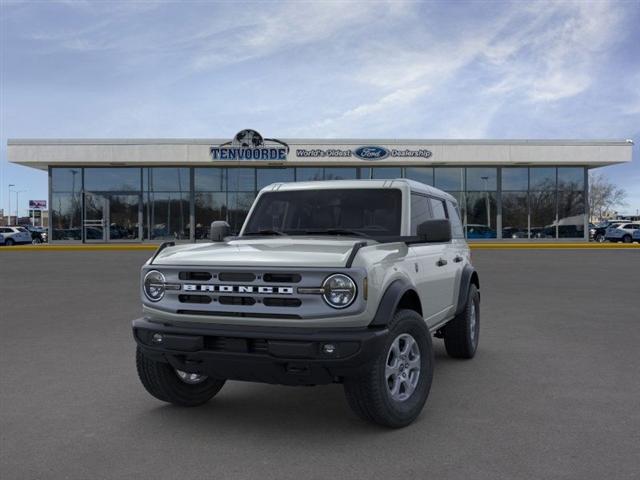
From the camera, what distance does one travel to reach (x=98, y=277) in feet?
53.9

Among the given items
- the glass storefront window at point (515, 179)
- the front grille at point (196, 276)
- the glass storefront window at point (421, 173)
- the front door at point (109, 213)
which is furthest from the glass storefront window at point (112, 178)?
the front grille at point (196, 276)

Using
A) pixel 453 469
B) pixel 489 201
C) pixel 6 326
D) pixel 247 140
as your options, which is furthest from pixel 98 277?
pixel 489 201

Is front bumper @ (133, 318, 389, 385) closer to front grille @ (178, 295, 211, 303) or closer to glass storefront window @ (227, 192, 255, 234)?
front grille @ (178, 295, 211, 303)

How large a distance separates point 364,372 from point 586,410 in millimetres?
2098

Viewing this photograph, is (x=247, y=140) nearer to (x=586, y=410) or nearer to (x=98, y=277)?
(x=98, y=277)

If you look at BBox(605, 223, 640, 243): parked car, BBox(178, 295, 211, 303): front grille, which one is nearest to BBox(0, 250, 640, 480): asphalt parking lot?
BBox(178, 295, 211, 303): front grille

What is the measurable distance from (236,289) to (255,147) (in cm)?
3101

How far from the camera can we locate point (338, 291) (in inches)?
157

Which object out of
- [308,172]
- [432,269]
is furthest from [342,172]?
[432,269]

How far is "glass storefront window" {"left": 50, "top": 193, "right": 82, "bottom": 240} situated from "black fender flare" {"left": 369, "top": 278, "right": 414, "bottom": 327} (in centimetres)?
3563

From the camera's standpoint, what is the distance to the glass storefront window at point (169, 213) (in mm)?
36875

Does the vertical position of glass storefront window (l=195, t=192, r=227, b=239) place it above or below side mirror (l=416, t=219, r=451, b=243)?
above

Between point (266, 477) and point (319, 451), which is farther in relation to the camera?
point (319, 451)

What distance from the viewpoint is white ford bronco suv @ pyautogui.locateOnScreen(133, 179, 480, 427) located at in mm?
3979
